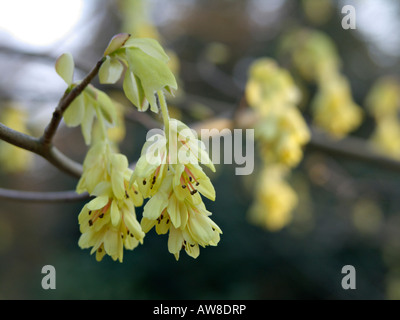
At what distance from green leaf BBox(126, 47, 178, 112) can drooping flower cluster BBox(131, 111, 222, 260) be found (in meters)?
0.06

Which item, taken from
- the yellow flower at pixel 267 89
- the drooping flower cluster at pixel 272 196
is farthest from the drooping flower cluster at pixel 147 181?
the drooping flower cluster at pixel 272 196

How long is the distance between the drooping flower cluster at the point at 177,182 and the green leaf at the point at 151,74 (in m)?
0.06

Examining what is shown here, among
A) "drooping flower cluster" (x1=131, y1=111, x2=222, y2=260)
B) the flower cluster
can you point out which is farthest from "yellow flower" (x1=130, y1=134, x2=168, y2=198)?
the flower cluster

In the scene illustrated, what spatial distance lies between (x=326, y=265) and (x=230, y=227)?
128 centimetres

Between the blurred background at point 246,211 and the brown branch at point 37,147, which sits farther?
the blurred background at point 246,211

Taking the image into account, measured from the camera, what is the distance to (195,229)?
0.60 m

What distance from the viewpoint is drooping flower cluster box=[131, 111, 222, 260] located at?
0.57 metres

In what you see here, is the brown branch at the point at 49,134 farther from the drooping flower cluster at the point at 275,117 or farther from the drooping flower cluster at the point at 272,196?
the drooping flower cluster at the point at 272,196

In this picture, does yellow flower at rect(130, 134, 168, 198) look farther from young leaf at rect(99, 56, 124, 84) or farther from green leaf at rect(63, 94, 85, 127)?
green leaf at rect(63, 94, 85, 127)

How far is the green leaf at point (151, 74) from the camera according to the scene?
1.99 ft

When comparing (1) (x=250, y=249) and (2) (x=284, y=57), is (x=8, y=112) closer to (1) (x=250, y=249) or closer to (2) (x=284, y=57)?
(2) (x=284, y=57)

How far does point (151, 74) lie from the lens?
609 mm
